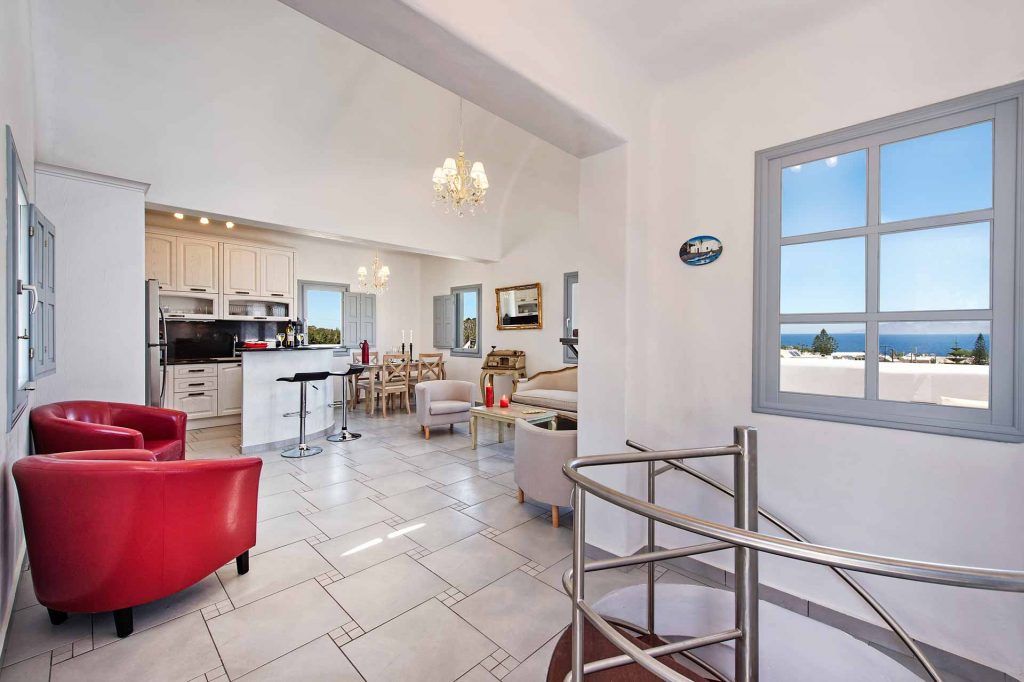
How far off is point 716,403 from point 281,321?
709 centimetres

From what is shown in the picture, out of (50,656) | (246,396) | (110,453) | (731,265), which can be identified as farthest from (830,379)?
(246,396)

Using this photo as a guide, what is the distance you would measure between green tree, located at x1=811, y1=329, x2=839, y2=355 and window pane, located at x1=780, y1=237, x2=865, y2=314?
0.13 meters

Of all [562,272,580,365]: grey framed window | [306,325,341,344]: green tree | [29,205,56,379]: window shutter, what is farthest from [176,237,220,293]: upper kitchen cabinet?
[562,272,580,365]: grey framed window

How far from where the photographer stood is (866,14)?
194cm

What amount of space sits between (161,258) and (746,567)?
7.52 m

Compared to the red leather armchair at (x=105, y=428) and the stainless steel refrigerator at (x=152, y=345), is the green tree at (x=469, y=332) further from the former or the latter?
the red leather armchair at (x=105, y=428)

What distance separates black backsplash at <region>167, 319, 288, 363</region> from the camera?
21.2 ft

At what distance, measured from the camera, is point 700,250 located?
8.05ft

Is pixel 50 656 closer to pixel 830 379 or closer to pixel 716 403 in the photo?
pixel 716 403

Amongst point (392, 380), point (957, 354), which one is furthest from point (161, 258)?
point (957, 354)

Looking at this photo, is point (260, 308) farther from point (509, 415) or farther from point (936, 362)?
point (936, 362)

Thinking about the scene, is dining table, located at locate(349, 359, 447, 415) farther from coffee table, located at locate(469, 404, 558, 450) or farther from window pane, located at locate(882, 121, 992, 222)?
window pane, located at locate(882, 121, 992, 222)

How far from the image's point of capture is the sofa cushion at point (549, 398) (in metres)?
5.00

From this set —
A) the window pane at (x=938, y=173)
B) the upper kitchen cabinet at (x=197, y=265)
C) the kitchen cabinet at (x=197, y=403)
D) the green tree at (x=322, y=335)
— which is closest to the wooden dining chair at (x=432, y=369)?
the green tree at (x=322, y=335)
